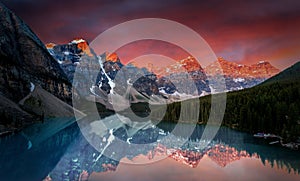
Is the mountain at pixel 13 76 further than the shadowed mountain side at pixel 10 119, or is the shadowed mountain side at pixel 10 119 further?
the mountain at pixel 13 76

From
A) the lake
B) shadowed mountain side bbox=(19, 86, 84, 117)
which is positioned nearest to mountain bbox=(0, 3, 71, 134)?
shadowed mountain side bbox=(19, 86, 84, 117)

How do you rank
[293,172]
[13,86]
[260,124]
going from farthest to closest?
[13,86], [260,124], [293,172]

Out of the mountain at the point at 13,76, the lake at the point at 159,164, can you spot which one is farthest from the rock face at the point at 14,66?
the lake at the point at 159,164

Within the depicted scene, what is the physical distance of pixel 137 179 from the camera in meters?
32.2

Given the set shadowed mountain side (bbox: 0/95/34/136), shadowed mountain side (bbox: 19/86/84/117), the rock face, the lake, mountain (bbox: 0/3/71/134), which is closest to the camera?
the lake

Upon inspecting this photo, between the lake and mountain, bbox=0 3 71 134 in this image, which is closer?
the lake

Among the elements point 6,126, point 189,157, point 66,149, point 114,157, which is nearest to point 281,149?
point 189,157

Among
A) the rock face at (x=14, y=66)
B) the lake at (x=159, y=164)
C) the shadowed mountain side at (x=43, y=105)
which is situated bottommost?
the lake at (x=159, y=164)

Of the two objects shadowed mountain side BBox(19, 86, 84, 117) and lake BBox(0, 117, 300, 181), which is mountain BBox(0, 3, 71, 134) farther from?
lake BBox(0, 117, 300, 181)

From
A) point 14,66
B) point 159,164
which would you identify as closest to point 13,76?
point 14,66

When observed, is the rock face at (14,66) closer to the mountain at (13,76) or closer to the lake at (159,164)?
the mountain at (13,76)

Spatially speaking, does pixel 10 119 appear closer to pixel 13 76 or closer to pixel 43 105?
pixel 43 105

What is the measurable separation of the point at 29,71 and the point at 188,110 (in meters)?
111

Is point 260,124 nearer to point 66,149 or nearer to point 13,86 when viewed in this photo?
point 66,149
